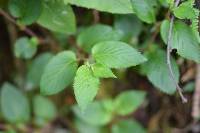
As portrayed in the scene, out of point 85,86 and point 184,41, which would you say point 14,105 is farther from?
point 184,41

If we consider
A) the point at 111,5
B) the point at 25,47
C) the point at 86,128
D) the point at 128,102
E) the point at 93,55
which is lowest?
the point at 86,128

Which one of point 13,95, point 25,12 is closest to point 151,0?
point 25,12

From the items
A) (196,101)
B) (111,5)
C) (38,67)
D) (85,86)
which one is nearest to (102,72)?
(85,86)

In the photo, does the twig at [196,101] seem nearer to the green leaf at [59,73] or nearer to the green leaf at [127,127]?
the green leaf at [127,127]

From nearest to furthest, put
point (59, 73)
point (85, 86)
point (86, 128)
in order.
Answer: point (85, 86) → point (59, 73) → point (86, 128)

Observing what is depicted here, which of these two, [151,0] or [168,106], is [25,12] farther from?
[168,106]

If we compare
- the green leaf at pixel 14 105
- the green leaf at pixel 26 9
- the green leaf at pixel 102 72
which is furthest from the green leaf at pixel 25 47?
the green leaf at pixel 102 72
